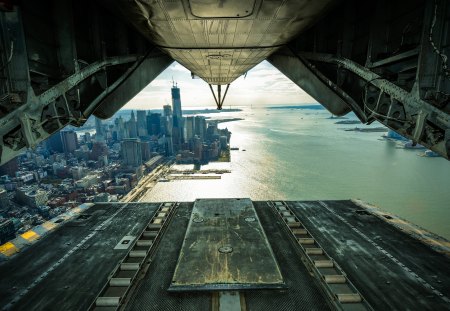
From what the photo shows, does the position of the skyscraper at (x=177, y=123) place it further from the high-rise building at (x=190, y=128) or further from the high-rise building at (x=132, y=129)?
the high-rise building at (x=132, y=129)

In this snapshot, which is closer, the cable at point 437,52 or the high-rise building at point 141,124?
the cable at point 437,52

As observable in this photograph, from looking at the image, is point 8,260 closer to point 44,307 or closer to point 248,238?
point 44,307

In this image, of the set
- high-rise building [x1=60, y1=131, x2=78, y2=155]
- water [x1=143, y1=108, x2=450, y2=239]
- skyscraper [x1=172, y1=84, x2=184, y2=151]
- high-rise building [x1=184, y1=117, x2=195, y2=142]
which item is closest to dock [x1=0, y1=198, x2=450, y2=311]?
water [x1=143, y1=108, x2=450, y2=239]

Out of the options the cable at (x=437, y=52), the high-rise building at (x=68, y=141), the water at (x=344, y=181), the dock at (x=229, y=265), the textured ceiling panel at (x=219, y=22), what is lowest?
the water at (x=344, y=181)

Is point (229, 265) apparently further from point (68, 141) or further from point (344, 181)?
point (68, 141)

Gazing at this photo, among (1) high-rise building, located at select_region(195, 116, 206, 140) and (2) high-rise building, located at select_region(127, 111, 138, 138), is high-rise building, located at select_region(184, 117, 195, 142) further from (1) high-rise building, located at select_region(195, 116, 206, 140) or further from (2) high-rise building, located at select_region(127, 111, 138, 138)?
(2) high-rise building, located at select_region(127, 111, 138, 138)

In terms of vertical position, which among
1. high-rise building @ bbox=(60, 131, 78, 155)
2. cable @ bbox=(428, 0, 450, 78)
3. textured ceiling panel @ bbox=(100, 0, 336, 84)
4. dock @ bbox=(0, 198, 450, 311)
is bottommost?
high-rise building @ bbox=(60, 131, 78, 155)

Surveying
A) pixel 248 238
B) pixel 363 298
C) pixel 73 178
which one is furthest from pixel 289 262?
pixel 73 178

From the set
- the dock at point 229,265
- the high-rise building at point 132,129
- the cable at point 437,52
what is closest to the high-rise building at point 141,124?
the high-rise building at point 132,129
